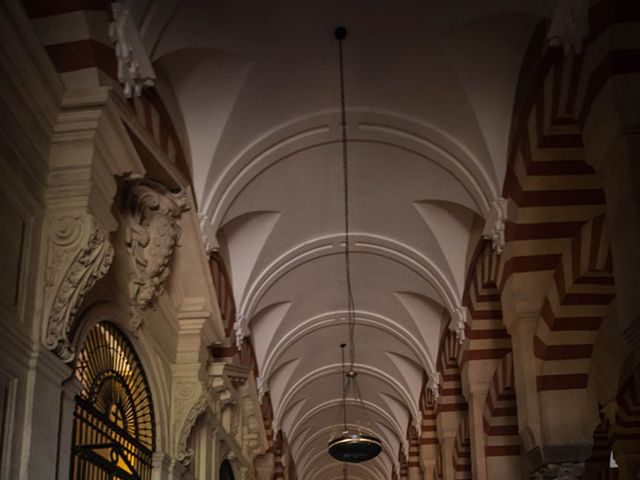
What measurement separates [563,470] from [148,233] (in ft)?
12.8

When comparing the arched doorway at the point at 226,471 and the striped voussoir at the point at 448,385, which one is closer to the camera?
the arched doorway at the point at 226,471

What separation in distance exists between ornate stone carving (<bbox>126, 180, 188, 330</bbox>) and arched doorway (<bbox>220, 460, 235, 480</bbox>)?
461 cm

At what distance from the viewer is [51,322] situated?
471 centimetres

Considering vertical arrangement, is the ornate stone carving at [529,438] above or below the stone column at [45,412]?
above

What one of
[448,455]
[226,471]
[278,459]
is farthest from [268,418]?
[226,471]

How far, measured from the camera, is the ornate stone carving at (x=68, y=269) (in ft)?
15.6

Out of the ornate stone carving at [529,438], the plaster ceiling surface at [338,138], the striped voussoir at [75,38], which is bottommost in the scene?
the ornate stone carving at [529,438]

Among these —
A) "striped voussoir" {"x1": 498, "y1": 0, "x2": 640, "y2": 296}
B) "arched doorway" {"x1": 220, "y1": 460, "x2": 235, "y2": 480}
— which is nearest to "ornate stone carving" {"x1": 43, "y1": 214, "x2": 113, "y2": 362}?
"striped voussoir" {"x1": 498, "y1": 0, "x2": 640, "y2": 296}

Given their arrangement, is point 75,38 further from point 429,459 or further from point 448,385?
point 429,459

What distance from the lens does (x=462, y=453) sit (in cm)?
1299

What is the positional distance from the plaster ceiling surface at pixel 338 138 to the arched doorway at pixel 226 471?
67.3 inches

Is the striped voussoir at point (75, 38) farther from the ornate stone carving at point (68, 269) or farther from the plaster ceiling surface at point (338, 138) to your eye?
the plaster ceiling surface at point (338, 138)

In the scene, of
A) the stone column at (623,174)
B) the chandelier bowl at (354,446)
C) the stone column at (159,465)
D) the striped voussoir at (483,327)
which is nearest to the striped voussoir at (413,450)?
the chandelier bowl at (354,446)

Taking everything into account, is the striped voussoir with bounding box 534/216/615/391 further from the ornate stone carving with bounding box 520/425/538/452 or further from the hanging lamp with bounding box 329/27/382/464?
the hanging lamp with bounding box 329/27/382/464
